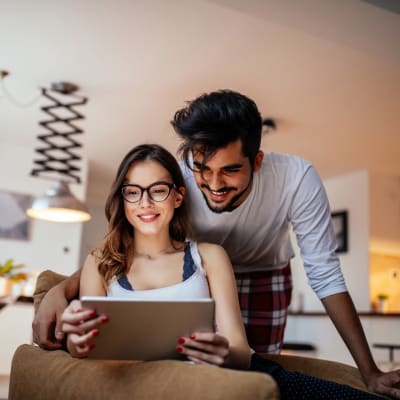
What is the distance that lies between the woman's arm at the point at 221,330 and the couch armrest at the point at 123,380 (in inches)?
2.5

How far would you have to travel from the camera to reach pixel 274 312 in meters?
2.07

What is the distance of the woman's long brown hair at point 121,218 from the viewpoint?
156 cm

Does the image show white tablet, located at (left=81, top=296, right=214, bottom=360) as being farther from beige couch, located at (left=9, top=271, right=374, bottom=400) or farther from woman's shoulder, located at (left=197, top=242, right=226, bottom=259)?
woman's shoulder, located at (left=197, top=242, right=226, bottom=259)

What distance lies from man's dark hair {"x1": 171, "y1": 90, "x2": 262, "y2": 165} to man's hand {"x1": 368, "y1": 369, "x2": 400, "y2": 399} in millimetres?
724

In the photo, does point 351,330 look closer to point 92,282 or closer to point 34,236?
point 92,282

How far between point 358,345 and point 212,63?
2.90 meters

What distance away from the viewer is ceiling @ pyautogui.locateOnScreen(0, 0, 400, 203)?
293 centimetres

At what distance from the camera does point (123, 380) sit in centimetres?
Answer: 109

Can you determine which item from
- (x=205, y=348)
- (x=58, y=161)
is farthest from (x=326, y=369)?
(x=58, y=161)

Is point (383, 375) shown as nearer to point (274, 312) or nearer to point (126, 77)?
point (274, 312)

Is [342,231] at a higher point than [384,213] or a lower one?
lower

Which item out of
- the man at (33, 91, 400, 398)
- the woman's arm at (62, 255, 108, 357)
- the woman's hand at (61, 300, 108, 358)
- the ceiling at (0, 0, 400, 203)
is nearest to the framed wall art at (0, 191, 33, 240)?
the ceiling at (0, 0, 400, 203)

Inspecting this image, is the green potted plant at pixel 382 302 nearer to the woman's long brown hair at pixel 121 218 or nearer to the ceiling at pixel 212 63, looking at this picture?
the ceiling at pixel 212 63

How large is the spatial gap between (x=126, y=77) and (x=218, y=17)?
1.21m
